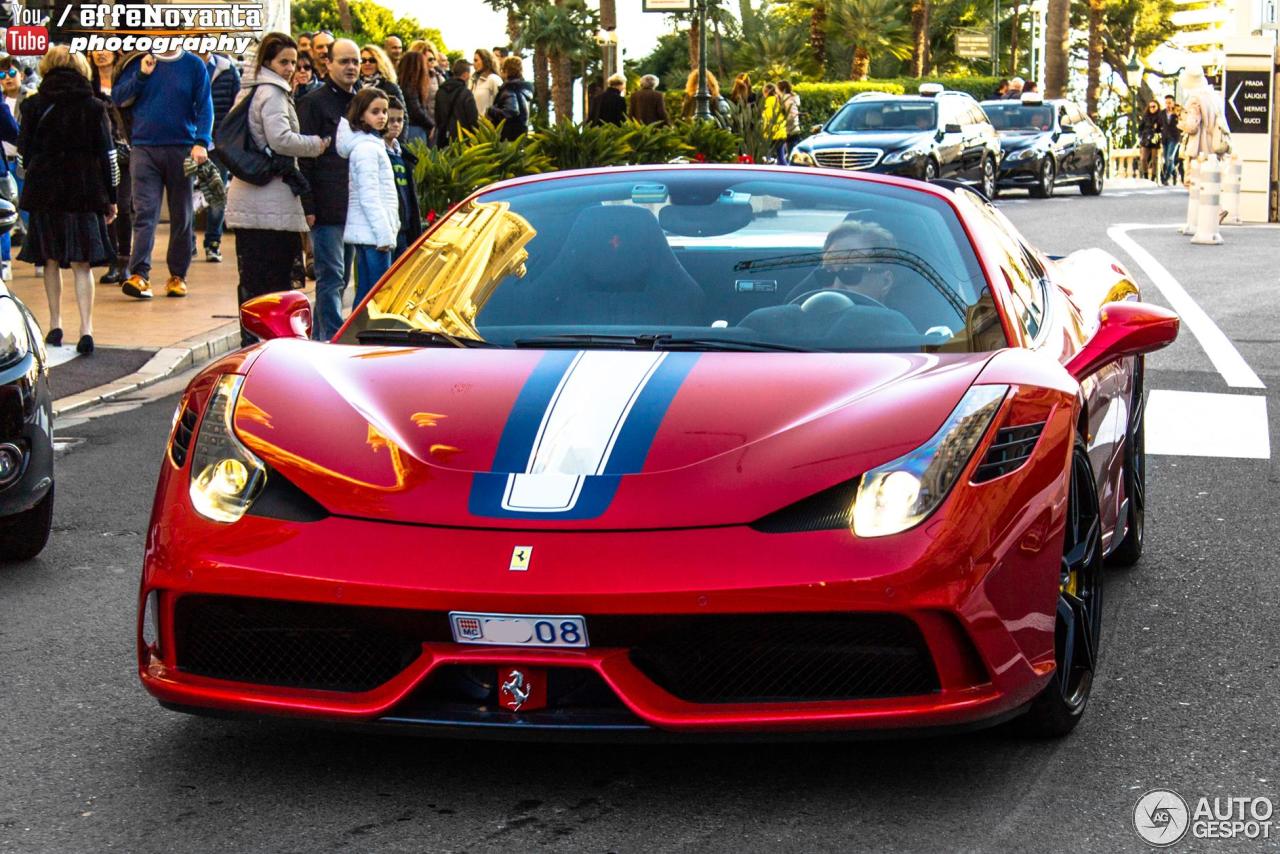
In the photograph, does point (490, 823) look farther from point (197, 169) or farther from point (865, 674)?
point (197, 169)

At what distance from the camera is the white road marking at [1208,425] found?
8.80m

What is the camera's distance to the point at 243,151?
11.8 meters

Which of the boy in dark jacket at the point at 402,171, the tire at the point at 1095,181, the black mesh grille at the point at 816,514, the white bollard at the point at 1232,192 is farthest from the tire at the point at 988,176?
the black mesh grille at the point at 816,514

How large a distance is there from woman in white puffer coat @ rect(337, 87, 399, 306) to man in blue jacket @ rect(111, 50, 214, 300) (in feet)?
11.5

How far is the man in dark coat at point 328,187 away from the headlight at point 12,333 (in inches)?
194

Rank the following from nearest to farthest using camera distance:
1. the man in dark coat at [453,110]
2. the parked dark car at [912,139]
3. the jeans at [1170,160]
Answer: the man in dark coat at [453,110] < the parked dark car at [912,139] < the jeans at [1170,160]

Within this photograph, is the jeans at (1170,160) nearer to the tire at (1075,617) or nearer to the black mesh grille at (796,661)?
the tire at (1075,617)

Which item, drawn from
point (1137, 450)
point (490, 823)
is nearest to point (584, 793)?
point (490, 823)

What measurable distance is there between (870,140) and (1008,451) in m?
24.3

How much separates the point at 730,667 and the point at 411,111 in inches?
499

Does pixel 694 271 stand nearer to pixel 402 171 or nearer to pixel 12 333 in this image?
pixel 12 333

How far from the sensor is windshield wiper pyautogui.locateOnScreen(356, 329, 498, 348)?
4.82 metres

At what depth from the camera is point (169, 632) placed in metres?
4.09

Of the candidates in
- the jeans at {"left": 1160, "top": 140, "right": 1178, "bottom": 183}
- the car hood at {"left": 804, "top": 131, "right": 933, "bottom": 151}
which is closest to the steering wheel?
the car hood at {"left": 804, "top": 131, "right": 933, "bottom": 151}
